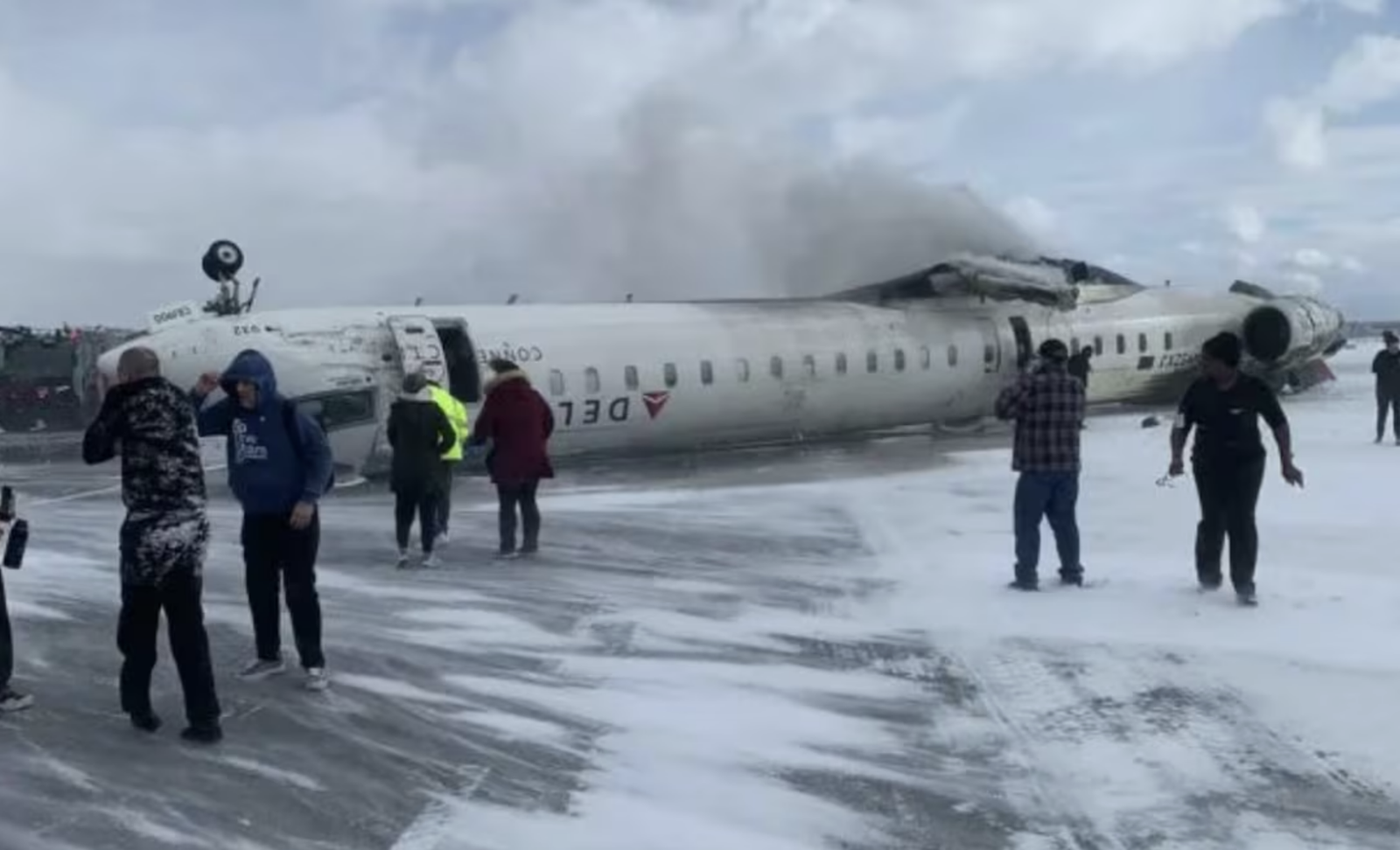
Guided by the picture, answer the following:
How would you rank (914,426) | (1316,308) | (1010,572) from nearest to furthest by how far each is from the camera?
(1010,572) → (914,426) → (1316,308)

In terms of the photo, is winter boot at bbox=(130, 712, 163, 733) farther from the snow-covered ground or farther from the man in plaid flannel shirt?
the man in plaid flannel shirt

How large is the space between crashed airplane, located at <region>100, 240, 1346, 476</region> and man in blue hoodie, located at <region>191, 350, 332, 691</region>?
9868 mm

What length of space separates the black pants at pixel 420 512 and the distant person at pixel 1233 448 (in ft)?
18.8

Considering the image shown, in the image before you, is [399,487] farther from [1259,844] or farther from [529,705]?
[1259,844]

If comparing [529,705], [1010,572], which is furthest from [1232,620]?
[529,705]

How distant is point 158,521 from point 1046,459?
595 centimetres

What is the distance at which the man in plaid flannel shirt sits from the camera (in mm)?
9836

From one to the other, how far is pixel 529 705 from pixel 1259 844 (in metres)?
3.52

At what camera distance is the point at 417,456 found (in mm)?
11195

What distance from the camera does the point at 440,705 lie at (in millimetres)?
7258

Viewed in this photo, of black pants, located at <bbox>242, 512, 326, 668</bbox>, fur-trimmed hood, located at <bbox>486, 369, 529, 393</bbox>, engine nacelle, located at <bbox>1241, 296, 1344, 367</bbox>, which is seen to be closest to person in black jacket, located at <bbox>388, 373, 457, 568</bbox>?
fur-trimmed hood, located at <bbox>486, 369, 529, 393</bbox>

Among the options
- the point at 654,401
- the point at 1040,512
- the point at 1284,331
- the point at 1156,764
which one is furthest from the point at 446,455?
the point at 1284,331

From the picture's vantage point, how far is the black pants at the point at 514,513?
1202 centimetres

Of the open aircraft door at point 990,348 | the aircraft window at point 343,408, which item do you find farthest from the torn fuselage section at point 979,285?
the aircraft window at point 343,408
